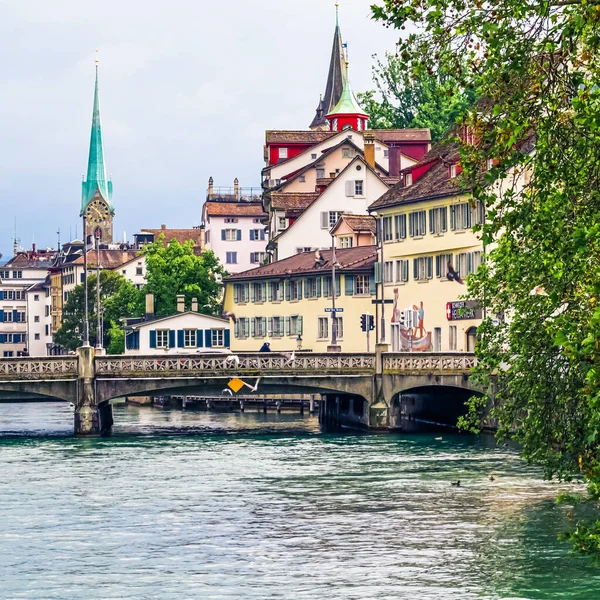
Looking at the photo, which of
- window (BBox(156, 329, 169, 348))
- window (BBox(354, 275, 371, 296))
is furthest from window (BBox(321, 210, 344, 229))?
window (BBox(354, 275, 371, 296))

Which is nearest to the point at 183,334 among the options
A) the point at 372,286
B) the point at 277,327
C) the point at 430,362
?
the point at 277,327

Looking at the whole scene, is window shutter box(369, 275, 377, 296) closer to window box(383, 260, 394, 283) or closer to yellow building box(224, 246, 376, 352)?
yellow building box(224, 246, 376, 352)

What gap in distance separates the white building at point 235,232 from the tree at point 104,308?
9.46 m

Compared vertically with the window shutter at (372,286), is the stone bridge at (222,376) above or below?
below

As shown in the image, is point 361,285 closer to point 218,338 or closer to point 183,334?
point 218,338

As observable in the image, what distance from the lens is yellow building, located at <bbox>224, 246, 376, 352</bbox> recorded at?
297 ft

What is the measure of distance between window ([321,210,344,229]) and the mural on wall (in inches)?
825

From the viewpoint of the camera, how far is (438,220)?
78000 mm

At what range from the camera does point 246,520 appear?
3944 cm

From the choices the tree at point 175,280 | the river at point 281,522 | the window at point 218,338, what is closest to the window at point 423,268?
the river at point 281,522

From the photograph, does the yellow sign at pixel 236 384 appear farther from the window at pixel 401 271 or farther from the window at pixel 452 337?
the window at pixel 401 271

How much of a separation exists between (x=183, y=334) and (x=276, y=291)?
9788 mm

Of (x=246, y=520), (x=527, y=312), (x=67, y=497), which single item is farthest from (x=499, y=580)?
(x=67, y=497)

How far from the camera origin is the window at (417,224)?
7969 centimetres
